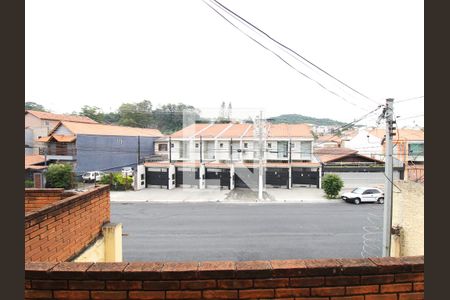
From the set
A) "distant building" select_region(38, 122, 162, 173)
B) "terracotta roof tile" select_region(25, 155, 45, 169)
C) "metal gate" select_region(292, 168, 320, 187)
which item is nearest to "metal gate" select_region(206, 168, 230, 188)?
"metal gate" select_region(292, 168, 320, 187)

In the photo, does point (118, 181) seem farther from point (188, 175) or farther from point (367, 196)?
point (367, 196)

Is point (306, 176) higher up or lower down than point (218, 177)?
higher up

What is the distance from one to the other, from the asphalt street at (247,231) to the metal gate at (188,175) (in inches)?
216

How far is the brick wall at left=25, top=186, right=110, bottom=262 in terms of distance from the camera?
266 cm

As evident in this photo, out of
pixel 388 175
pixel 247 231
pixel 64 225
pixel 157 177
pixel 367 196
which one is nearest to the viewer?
pixel 64 225

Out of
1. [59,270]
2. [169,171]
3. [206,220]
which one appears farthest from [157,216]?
[59,270]

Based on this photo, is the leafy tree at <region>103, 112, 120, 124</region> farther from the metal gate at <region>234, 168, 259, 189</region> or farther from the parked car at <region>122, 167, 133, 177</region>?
the metal gate at <region>234, 168, 259, 189</region>

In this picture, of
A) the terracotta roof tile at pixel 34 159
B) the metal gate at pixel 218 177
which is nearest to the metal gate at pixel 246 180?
the metal gate at pixel 218 177

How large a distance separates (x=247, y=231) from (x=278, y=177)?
37.0 ft

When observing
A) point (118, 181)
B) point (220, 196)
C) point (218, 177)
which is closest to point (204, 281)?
point (220, 196)

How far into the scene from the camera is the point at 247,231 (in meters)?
12.0

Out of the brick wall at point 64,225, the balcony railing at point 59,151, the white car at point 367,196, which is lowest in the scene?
the white car at point 367,196

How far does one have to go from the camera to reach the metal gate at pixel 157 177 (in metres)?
22.7

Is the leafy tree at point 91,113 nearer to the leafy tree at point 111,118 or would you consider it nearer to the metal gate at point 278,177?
the leafy tree at point 111,118
